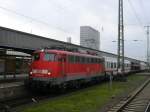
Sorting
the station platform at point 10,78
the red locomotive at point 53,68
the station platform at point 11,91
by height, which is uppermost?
the red locomotive at point 53,68

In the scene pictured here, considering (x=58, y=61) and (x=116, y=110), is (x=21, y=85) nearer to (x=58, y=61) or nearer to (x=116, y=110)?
(x=58, y=61)

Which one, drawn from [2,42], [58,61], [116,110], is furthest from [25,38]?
[116,110]

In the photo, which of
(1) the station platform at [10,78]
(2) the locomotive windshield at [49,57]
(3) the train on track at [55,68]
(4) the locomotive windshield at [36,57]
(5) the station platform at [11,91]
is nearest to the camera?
(5) the station platform at [11,91]

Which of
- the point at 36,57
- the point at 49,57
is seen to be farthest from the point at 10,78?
the point at 49,57

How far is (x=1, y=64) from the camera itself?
2947 cm

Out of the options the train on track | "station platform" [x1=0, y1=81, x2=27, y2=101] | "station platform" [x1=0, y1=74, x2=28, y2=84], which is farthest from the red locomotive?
"station platform" [x1=0, y1=74, x2=28, y2=84]

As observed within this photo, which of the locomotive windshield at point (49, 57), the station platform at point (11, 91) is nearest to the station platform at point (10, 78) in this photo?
the station platform at point (11, 91)

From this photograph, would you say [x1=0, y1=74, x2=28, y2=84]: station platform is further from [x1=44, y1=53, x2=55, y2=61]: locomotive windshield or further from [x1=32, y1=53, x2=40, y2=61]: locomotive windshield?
[x1=44, y1=53, x2=55, y2=61]: locomotive windshield

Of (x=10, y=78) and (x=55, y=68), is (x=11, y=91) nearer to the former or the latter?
(x=55, y=68)

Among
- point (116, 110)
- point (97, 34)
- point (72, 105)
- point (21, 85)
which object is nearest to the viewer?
point (116, 110)

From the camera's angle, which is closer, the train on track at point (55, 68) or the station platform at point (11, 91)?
the station platform at point (11, 91)

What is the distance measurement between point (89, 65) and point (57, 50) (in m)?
8.72

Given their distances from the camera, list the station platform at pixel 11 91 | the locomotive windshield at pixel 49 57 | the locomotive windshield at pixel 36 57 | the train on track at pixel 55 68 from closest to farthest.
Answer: the station platform at pixel 11 91 → the train on track at pixel 55 68 → the locomotive windshield at pixel 49 57 → the locomotive windshield at pixel 36 57

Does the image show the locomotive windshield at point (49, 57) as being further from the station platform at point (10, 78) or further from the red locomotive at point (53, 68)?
the station platform at point (10, 78)
